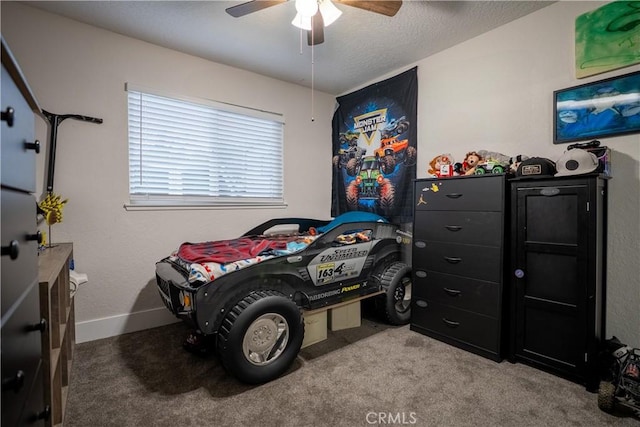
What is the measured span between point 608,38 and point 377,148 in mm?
1881

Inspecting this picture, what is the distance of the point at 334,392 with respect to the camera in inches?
65.4

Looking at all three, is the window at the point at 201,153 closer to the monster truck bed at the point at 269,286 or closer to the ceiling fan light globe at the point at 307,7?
the monster truck bed at the point at 269,286

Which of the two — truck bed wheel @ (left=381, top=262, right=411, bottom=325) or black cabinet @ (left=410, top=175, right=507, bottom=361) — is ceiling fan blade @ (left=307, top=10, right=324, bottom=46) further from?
truck bed wheel @ (left=381, top=262, right=411, bottom=325)

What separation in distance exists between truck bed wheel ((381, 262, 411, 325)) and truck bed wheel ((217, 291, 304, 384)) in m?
0.96

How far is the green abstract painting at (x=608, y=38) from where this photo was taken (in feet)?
5.79

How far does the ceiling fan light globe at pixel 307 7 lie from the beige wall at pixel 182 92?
1.45 meters

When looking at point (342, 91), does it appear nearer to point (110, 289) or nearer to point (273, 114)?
point (273, 114)

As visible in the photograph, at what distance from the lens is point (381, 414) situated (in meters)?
1.49

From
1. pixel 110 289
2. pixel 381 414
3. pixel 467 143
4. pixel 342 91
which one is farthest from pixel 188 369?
pixel 342 91

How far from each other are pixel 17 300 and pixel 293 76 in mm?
3045

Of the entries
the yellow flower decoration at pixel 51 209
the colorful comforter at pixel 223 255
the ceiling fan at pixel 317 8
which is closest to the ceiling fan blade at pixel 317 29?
the ceiling fan at pixel 317 8

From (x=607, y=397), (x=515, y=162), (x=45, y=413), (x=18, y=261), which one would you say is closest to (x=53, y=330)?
(x=45, y=413)

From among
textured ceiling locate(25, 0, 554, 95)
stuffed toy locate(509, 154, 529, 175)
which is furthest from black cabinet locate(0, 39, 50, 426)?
stuffed toy locate(509, 154, 529, 175)

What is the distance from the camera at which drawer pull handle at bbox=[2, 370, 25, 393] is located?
59 cm
